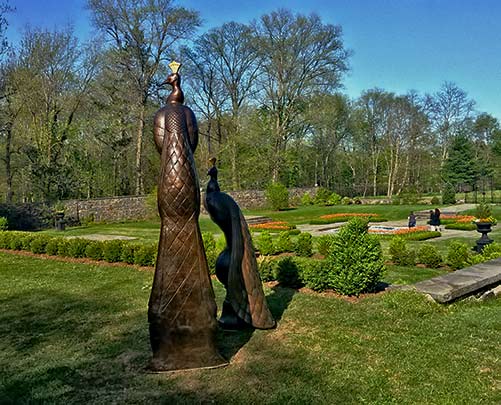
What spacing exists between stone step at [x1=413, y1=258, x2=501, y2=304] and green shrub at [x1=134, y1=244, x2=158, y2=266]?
20.2ft

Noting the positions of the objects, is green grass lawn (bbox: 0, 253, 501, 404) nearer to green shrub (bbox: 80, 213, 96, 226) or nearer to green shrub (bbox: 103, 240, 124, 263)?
green shrub (bbox: 103, 240, 124, 263)

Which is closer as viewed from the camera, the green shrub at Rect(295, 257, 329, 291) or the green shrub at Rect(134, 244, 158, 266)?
the green shrub at Rect(295, 257, 329, 291)

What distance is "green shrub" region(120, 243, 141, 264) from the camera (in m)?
11.2

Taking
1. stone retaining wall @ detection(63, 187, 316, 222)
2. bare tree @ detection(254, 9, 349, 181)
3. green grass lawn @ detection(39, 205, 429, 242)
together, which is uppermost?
bare tree @ detection(254, 9, 349, 181)

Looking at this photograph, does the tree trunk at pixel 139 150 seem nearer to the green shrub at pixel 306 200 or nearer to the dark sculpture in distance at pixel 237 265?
the green shrub at pixel 306 200

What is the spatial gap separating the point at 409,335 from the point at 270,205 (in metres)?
25.1

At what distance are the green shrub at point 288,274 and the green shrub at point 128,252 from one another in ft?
14.6

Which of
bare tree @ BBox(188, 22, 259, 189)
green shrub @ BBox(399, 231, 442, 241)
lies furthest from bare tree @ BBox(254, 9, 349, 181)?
green shrub @ BBox(399, 231, 442, 241)

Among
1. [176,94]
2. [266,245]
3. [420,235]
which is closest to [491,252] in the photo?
[420,235]

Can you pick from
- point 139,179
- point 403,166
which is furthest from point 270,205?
point 403,166

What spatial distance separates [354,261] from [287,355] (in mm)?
2833

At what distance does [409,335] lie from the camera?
5.47 meters

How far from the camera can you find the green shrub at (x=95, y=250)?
11945 mm

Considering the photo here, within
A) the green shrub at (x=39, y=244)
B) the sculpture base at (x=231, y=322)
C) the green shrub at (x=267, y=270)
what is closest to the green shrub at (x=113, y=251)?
the green shrub at (x=39, y=244)
